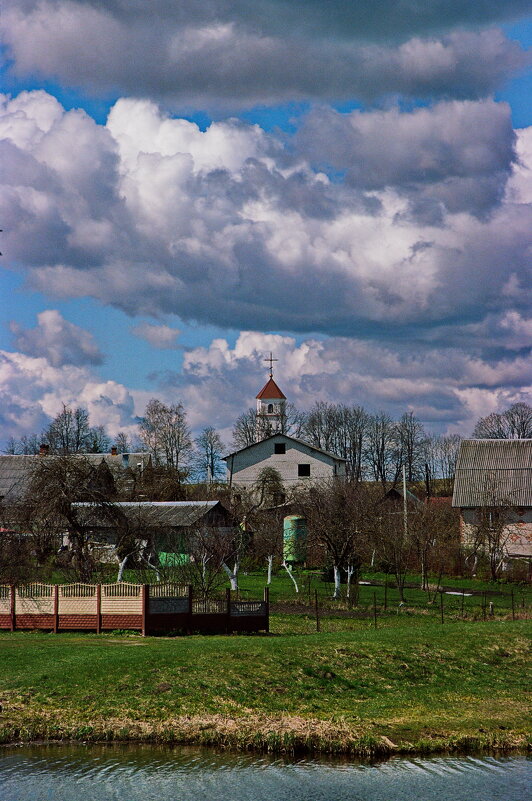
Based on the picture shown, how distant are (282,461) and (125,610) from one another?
60.0m

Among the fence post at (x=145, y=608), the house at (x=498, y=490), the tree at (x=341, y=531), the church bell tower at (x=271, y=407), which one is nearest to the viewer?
the fence post at (x=145, y=608)

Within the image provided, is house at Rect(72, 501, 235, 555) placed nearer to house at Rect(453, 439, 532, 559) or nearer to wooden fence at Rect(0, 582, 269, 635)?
wooden fence at Rect(0, 582, 269, 635)

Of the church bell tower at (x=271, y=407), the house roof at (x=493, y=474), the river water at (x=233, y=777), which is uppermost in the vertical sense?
the church bell tower at (x=271, y=407)

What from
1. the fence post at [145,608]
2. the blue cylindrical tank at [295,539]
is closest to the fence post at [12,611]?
the fence post at [145,608]

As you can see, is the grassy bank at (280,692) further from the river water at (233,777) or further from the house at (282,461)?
the house at (282,461)

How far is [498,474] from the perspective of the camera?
236ft

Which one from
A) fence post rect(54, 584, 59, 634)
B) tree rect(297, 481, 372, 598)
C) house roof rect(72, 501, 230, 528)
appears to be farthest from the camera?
house roof rect(72, 501, 230, 528)

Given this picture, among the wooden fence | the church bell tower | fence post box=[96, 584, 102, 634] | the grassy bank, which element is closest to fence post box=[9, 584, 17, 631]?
the wooden fence

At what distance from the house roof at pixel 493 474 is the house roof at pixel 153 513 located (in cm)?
1911

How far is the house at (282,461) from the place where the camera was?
303 feet

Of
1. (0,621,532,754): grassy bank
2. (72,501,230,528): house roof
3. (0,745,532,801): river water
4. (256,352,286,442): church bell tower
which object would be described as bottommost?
(0,745,532,801): river water

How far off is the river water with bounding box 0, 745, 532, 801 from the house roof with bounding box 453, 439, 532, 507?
49991mm

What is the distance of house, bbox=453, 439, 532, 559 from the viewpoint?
66562 millimetres

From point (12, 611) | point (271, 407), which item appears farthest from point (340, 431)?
point (12, 611)
